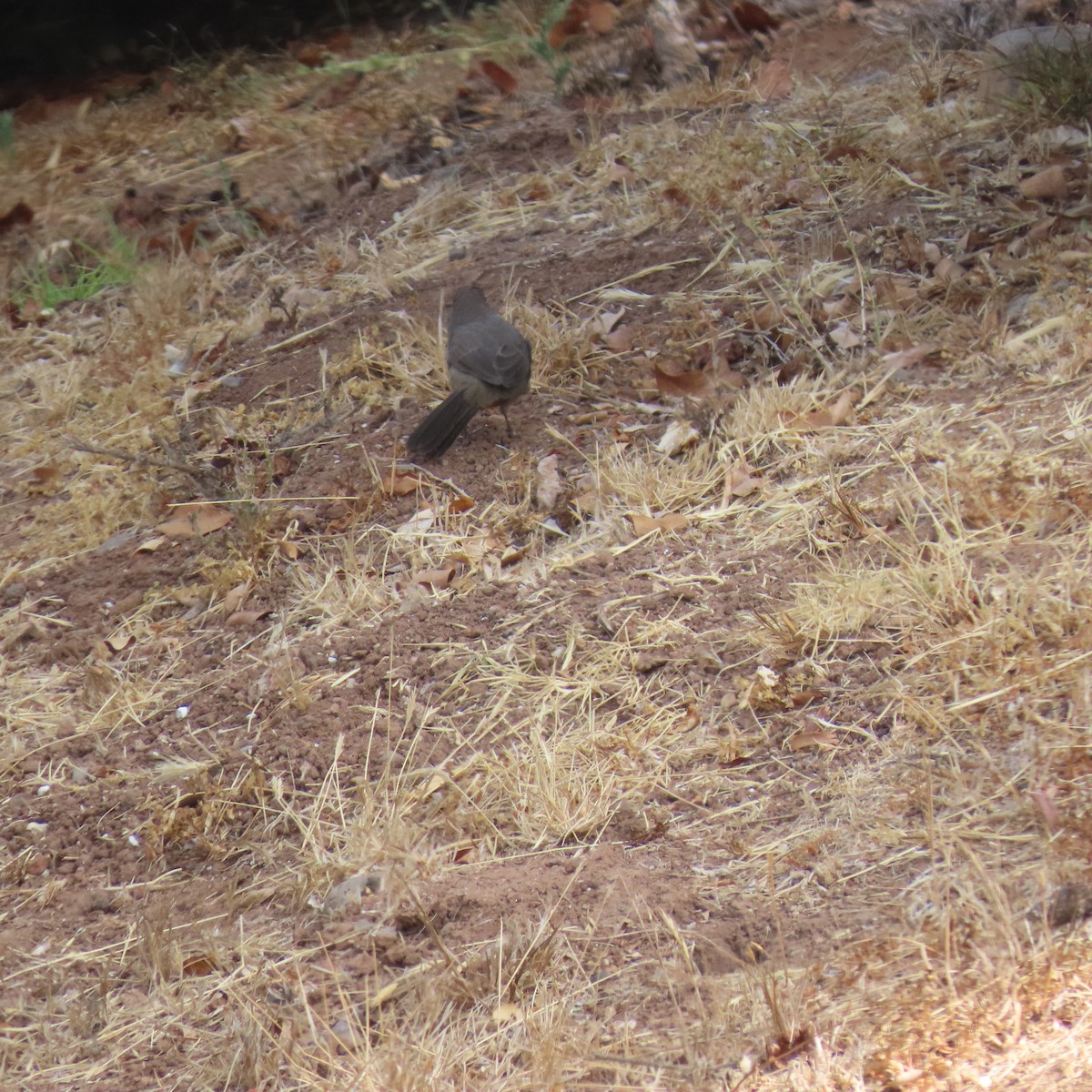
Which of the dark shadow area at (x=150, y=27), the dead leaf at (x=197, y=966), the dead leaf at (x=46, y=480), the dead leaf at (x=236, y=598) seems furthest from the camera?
the dark shadow area at (x=150, y=27)

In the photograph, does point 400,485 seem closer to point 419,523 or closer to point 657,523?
point 419,523

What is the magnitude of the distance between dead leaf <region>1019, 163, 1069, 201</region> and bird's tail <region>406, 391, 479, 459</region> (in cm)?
241

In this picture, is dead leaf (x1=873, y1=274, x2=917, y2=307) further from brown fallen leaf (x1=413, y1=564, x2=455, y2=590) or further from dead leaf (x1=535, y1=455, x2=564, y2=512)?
brown fallen leaf (x1=413, y1=564, x2=455, y2=590)

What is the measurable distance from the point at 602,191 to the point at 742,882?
433 centimetres

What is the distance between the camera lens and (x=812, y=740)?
3428 mm

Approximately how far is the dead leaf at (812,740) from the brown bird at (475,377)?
200 cm

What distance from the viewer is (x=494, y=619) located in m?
4.24

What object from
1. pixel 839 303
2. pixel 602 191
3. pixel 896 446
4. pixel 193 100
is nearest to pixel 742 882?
pixel 896 446

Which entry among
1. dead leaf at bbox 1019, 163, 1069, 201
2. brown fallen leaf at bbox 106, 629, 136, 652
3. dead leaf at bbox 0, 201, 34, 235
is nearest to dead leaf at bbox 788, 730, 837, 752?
brown fallen leaf at bbox 106, 629, 136, 652

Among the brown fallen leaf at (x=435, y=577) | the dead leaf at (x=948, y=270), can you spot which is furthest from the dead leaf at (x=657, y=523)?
the dead leaf at (x=948, y=270)

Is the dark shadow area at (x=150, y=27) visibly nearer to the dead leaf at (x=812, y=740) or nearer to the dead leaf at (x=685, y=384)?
the dead leaf at (x=685, y=384)

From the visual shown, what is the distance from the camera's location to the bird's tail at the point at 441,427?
5.05 meters

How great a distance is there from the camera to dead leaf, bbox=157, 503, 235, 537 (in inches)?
201

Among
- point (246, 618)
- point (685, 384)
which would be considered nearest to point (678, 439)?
point (685, 384)
